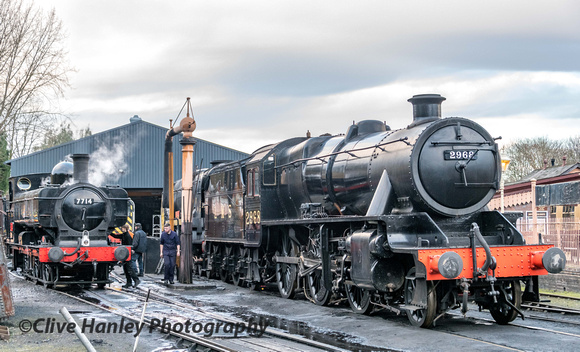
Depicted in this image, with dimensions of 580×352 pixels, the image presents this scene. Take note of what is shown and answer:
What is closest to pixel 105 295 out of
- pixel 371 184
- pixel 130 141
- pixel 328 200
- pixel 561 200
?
pixel 328 200

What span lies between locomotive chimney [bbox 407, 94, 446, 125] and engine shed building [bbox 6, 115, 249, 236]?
83.2 ft

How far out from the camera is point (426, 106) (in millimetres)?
10328

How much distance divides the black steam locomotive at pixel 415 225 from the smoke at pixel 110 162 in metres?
22.7

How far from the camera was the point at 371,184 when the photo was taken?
1066 cm

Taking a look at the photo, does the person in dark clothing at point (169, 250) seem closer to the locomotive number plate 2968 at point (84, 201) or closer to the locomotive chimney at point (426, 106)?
the locomotive number plate 2968 at point (84, 201)

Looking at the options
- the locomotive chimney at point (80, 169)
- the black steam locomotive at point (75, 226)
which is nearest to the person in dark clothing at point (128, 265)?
the black steam locomotive at point (75, 226)

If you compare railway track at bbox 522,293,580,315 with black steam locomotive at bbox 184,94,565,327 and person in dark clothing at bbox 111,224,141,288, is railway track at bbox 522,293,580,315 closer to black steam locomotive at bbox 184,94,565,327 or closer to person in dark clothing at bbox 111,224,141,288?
black steam locomotive at bbox 184,94,565,327

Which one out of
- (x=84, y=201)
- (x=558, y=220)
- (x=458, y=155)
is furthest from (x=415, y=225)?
(x=84, y=201)

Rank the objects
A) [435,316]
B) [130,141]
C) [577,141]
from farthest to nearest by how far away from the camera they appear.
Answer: [577,141]
[130,141]
[435,316]

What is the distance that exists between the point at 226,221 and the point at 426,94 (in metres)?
8.29

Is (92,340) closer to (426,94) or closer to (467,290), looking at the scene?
(467,290)

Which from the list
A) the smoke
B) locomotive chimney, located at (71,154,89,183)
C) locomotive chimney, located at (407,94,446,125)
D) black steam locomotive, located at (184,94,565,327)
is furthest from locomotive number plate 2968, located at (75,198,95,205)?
the smoke

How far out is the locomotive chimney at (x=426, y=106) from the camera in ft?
33.9

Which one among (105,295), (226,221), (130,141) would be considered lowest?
(105,295)
